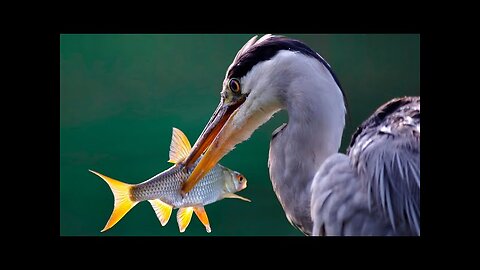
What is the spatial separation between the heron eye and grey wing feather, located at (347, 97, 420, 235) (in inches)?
14.4

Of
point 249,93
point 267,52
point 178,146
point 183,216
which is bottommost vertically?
point 183,216

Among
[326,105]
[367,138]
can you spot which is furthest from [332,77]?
[367,138]

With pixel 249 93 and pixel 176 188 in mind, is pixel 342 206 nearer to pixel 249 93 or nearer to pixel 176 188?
pixel 249 93

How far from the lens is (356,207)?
1218 mm

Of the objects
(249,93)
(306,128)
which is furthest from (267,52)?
(306,128)

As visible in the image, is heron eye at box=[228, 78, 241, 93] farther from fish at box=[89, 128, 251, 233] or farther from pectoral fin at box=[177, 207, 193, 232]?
pectoral fin at box=[177, 207, 193, 232]

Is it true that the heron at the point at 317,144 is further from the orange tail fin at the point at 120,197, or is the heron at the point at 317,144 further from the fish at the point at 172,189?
the orange tail fin at the point at 120,197

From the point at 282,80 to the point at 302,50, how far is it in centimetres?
9

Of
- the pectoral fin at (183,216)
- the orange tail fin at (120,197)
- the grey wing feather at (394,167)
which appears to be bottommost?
the pectoral fin at (183,216)

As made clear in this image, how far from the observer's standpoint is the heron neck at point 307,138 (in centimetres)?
137

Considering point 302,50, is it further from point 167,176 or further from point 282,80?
point 167,176

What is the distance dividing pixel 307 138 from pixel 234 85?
26 centimetres

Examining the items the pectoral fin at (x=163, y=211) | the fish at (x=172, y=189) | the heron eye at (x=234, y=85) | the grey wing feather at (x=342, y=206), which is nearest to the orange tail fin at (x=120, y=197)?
the fish at (x=172, y=189)

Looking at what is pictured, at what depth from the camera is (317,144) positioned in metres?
1.37
